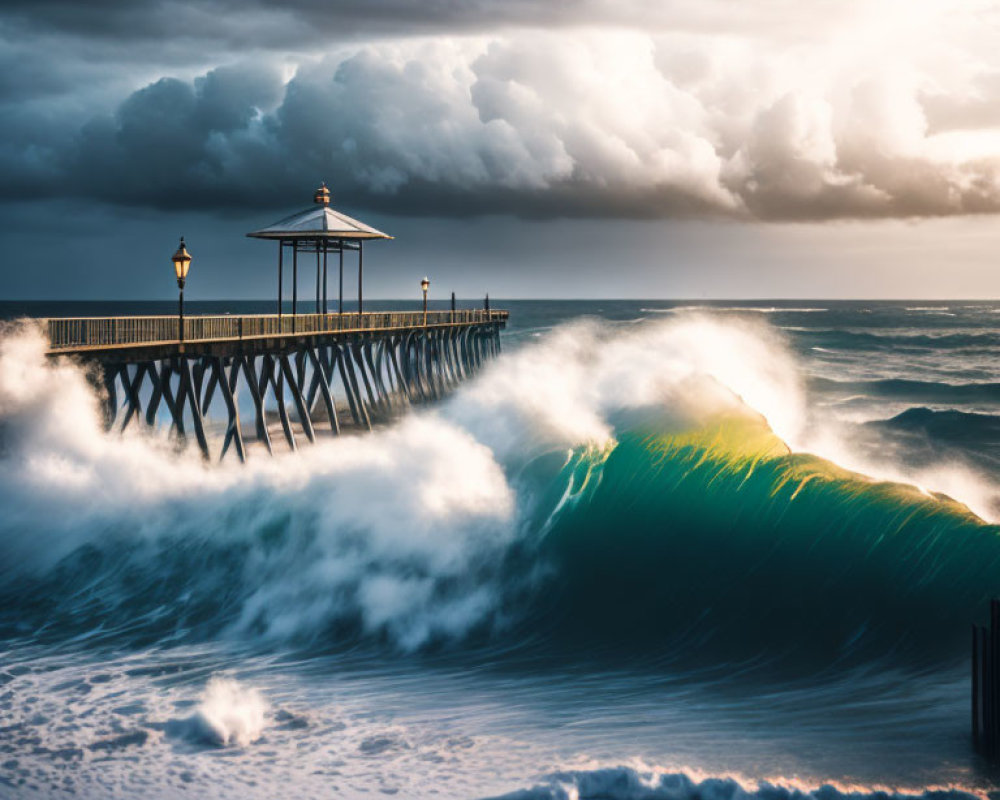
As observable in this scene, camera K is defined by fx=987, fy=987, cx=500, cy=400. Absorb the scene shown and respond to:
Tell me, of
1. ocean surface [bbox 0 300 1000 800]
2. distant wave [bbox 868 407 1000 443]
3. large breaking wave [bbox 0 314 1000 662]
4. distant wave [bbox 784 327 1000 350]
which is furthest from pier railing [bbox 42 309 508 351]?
distant wave [bbox 784 327 1000 350]

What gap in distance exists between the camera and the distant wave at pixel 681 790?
737 centimetres

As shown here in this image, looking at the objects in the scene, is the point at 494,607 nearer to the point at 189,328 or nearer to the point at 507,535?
the point at 507,535

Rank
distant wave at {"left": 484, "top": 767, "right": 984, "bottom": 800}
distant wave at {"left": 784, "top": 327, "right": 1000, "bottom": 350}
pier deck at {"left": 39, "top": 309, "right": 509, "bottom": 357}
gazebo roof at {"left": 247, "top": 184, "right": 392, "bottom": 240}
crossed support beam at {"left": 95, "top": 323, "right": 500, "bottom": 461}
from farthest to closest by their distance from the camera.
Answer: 1. distant wave at {"left": 784, "top": 327, "right": 1000, "bottom": 350}
2. gazebo roof at {"left": 247, "top": 184, "right": 392, "bottom": 240}
3. crossed support beam at {"left": 95, "top": 323, "right": 500, "bottom": 461}
4. pier deck at {"left": 39, "top": 309, "right": 509, "bottom": 357}
5. distant wave at {"left": 484, "top": 767, "right": 984, "bottom": 800}

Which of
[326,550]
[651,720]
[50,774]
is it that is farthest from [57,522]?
[651,720]

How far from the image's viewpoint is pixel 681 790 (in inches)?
294

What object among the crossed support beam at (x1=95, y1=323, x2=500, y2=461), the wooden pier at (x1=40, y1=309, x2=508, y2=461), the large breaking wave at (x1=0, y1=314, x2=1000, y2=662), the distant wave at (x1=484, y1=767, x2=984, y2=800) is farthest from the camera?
the crossed support beam at (x1=95, y1=323, x2=500, y2=461)

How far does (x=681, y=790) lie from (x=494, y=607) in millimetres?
4695

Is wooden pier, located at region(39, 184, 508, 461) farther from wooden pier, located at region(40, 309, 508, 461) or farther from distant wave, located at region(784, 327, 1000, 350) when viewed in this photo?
distant wave, located at region(784, 327, 1000, 350)

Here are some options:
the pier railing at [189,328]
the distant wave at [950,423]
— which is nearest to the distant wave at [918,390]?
the distant wave at [950,423]

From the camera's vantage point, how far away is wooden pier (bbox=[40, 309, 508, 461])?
59.1 ft

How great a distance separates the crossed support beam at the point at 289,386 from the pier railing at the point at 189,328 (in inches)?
15.9

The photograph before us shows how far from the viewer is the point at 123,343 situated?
17859mm

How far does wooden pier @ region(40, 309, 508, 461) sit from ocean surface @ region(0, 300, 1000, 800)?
899mm

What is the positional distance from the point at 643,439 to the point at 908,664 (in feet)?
20.6
